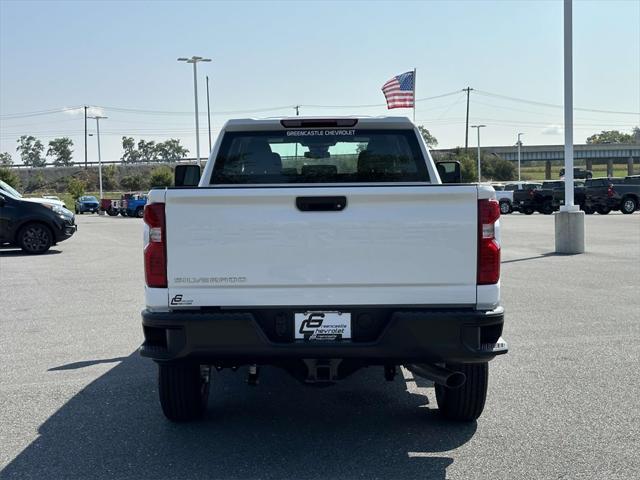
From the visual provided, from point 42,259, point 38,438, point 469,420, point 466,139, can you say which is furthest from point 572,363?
point 466,139

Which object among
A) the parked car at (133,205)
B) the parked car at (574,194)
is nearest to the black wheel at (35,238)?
the parked car at (574,194)

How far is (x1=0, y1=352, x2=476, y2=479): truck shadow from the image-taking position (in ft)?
14.4

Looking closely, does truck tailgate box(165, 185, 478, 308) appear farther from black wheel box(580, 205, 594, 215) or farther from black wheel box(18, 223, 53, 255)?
black wheel box(580, 205, 594, 215)

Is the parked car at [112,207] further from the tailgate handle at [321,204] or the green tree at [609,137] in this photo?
the green tree at [609,137]

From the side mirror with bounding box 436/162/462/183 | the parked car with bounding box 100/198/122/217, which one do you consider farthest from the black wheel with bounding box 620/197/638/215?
A: the parked car with bounding box 100/198/122/217

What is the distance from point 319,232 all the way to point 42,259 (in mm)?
15130

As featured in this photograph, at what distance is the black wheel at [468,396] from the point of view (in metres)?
5.02

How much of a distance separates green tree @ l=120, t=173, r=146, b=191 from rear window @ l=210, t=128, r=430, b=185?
12083cm

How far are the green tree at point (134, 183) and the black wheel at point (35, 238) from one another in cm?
10654

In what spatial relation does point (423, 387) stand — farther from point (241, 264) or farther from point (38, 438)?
point (38, 438)

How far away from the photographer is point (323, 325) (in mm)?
4422

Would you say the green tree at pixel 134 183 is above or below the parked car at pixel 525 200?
above

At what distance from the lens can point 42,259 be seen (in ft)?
59.1

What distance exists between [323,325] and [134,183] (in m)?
123
